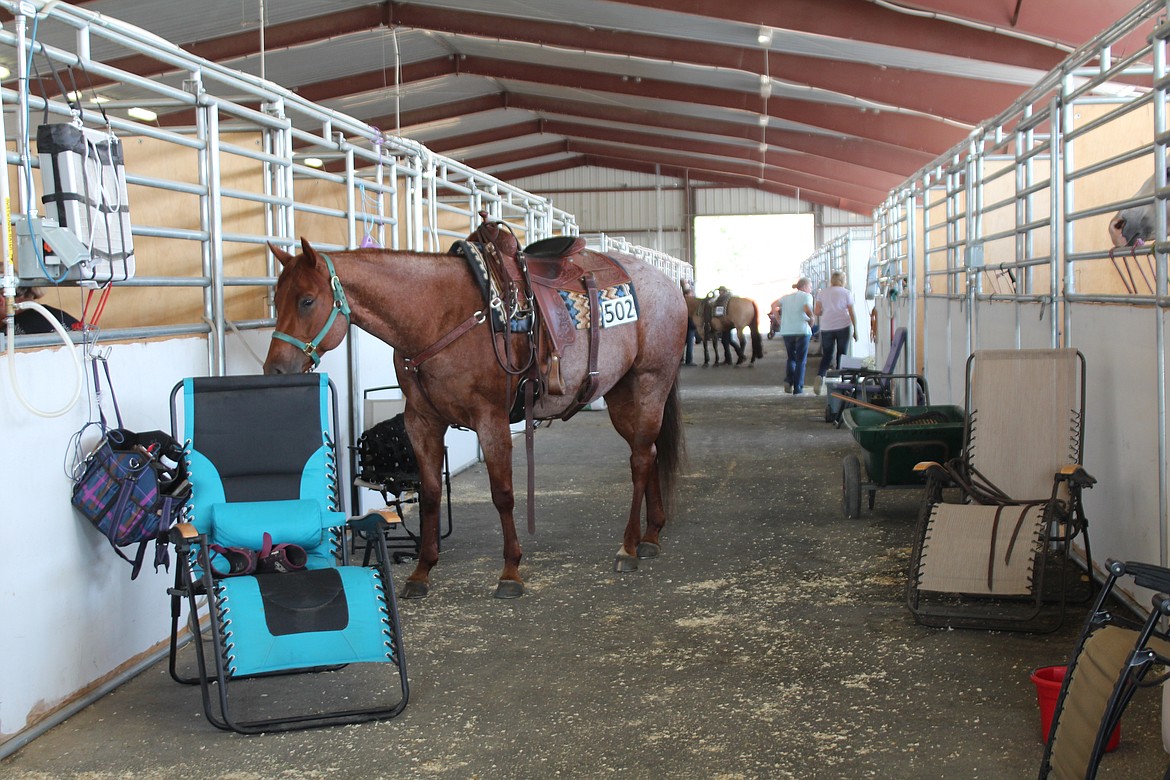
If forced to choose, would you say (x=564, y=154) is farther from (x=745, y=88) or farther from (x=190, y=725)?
(x=190, y=725)

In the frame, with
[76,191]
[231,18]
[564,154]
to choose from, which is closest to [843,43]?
[231,18]

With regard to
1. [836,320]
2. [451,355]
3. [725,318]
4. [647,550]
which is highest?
[725,318]

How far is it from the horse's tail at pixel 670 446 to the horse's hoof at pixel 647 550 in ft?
1.48

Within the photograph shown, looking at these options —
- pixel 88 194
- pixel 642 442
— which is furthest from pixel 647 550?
pixel 88 194

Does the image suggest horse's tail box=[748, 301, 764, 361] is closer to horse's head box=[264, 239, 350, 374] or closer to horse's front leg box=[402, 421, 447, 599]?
horse's front leg box=[402, 421, 447, 599]

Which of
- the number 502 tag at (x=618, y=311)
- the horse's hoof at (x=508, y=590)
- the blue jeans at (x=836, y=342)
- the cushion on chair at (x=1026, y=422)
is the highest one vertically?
the number 502 tag at (x=618, y=311)

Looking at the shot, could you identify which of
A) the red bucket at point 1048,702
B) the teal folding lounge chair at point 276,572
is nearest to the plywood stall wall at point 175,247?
the teal folding lounge chair at point 276,572

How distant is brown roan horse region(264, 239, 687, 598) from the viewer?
3.92m

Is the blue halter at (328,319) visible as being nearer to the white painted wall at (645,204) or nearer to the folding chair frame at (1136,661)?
the folding chair frame at (1136,661)

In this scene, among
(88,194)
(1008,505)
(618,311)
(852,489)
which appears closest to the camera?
(88,194)

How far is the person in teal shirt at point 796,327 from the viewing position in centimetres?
1293

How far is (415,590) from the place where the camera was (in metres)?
4.52

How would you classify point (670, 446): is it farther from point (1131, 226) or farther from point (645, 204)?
point (645, 204)

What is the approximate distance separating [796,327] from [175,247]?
29.1 feet
